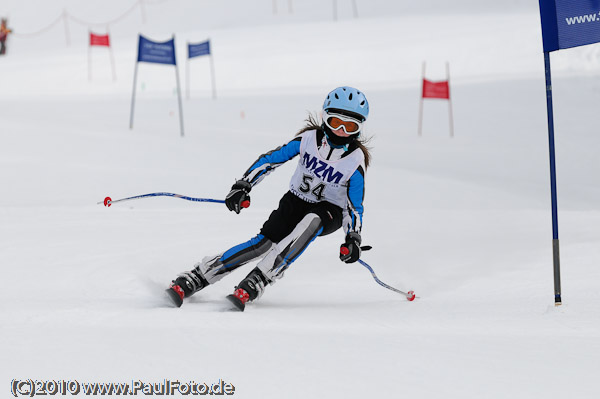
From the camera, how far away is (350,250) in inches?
154

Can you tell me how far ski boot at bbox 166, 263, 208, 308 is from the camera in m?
3.84

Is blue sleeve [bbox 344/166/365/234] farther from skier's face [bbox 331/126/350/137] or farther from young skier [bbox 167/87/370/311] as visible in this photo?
skier's face [bbox 331/126/350/137]

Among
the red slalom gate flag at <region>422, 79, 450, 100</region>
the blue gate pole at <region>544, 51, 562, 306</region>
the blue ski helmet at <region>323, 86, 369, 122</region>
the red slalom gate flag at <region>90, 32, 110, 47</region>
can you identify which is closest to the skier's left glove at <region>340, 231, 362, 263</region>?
the blue ski helmet at <region>323, 86, 369, 122</region>

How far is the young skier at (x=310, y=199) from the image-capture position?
3.98m

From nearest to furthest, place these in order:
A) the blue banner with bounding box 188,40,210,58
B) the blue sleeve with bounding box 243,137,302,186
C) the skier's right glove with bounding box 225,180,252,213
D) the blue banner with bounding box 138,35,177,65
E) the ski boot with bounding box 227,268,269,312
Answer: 1. the ski boot with bounding box 227,268,269,312
2. the skier's right glove with bounding box 225,180,252,213
3. the blue sleeve with bounding box 243,137,302,186
4. the blue banner with bounding box 138,35,177,65
5. the blue banner with bounding box 188,40,210,58

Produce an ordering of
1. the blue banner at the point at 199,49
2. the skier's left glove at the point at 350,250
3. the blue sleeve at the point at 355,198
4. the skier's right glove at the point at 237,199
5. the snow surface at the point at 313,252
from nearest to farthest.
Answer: the snow surface at the point at 313,252, the skier's left glove at the point at 350,250, the skier's right glove at the point at 237,199, the blue sleeve at the point at 355,198, the blue banner at the point at 199,49

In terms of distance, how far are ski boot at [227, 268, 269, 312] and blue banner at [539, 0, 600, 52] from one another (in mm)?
1897

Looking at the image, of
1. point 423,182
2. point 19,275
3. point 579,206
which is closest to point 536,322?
point 19,275

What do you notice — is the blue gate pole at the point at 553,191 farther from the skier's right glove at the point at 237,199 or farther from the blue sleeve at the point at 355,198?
the skier's right glove at the point at 237,199

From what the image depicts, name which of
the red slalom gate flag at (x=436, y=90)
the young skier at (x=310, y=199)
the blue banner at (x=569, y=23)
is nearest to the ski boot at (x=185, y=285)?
the young skier at (x=310, y=199)

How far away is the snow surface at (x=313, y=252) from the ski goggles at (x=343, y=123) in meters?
1.00

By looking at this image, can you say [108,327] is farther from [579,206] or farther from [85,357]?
[579,206]

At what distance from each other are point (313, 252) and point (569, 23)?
8.74 ft

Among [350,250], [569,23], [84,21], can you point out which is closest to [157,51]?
[350,250]
